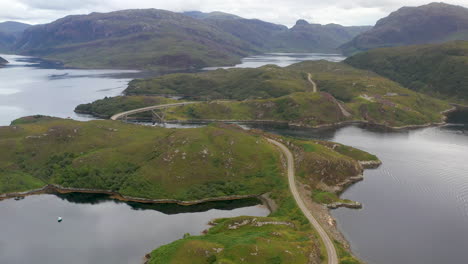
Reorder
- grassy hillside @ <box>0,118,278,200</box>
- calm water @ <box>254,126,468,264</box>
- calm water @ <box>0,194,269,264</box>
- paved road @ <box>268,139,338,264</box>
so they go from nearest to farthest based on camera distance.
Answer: paved road @ <box>268,139,338,264</box>, calm water @ <box>254,126,468,264</box>, calm water @ <box>0,194,269,264</box>, grassy hillside @ <box>0,118,278,200</box>

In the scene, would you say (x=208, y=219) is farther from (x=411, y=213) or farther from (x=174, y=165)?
(x=411, y=213)

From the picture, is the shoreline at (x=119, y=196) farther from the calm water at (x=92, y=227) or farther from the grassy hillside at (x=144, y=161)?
the calm water at (x=92, y=227)

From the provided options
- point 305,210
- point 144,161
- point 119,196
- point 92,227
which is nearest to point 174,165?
point 144,161

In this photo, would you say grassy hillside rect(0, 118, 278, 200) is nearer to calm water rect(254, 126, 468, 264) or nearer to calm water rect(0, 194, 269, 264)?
calm water rect(0, 194, 269, 264)

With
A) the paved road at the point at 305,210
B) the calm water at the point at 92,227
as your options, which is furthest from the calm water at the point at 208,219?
the paved road at the point at 305,210

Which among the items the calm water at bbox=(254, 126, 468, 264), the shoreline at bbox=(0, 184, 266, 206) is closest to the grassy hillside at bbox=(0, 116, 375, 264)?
the shoreline at bbox=(0, 184, 266, 206)
